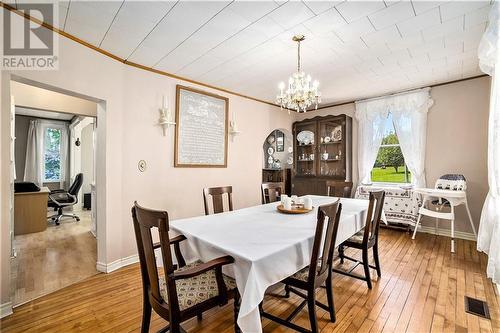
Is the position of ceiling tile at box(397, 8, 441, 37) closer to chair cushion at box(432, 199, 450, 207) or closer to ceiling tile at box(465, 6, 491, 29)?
ceiling tile at box(465, 6, 491, 29)

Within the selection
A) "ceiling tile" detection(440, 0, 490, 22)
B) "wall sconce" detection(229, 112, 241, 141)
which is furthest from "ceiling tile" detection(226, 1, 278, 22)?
"wall sconce" detection(229, 112, 241, 141)

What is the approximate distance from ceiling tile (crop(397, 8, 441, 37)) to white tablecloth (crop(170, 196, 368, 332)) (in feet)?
6.15

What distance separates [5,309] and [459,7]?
453cm

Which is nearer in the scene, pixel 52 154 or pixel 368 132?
pixel 368 132

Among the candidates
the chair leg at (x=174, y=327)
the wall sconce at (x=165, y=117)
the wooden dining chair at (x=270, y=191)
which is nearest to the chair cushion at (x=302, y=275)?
the chair leg at (x=174, y=327)

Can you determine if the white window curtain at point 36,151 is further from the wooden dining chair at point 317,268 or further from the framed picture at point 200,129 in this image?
the wooden dining chair at point 317,268

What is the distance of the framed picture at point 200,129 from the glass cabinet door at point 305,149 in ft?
7.08

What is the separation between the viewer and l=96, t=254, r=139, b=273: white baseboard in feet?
8.69

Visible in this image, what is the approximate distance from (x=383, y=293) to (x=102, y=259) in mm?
3109

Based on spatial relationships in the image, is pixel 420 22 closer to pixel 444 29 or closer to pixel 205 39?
pixel 444 29

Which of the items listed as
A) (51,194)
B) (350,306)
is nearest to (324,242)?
(350,306)

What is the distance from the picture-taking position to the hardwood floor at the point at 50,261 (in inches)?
91.6

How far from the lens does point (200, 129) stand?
11.9 feet

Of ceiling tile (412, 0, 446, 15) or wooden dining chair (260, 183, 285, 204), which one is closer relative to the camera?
ceiling tile (412, 0, 446, 15)
